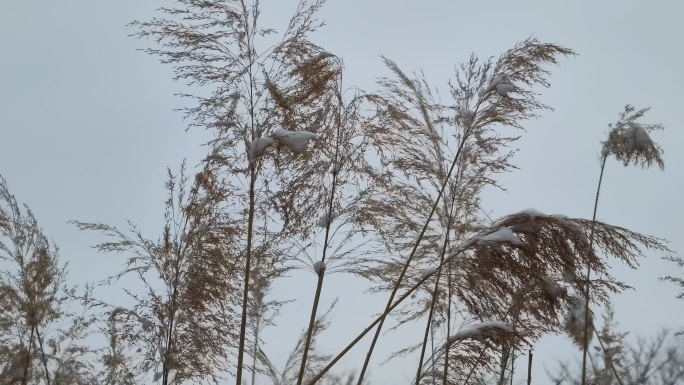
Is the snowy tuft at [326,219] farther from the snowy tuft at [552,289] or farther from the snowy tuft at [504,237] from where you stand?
the snowy tuft at [552,289]

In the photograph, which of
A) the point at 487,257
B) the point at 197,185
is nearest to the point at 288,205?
the point at 197,185

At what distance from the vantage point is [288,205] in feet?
14.3

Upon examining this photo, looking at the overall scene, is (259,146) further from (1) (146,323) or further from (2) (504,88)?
(1) (146,323)

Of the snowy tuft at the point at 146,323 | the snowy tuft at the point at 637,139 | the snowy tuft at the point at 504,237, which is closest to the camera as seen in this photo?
the snowy tuft at the point at 504,237

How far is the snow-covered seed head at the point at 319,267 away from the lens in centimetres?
426

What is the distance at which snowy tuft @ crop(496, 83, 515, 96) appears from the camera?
4.40m

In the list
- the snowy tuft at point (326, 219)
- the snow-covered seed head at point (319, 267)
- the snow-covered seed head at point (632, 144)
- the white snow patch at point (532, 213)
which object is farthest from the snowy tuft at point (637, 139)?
the snow-covered seed head at point (319, 267)

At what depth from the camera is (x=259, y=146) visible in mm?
4004

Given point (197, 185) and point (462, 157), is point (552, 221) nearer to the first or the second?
point (462, 157)

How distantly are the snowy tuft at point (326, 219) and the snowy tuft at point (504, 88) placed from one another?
1169 mm

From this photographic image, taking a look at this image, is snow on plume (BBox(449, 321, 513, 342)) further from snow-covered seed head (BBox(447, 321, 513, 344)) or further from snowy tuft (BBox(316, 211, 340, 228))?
snowy tuft (BBox(316, 211, 340, 228))

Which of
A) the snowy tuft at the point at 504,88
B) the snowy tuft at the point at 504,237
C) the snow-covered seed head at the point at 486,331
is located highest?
the snowy tuft at the point at 504,88

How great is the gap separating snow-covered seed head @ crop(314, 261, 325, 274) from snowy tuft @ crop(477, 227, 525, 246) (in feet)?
3.06

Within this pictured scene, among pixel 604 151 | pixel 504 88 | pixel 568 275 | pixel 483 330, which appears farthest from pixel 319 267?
pixel 604 151
